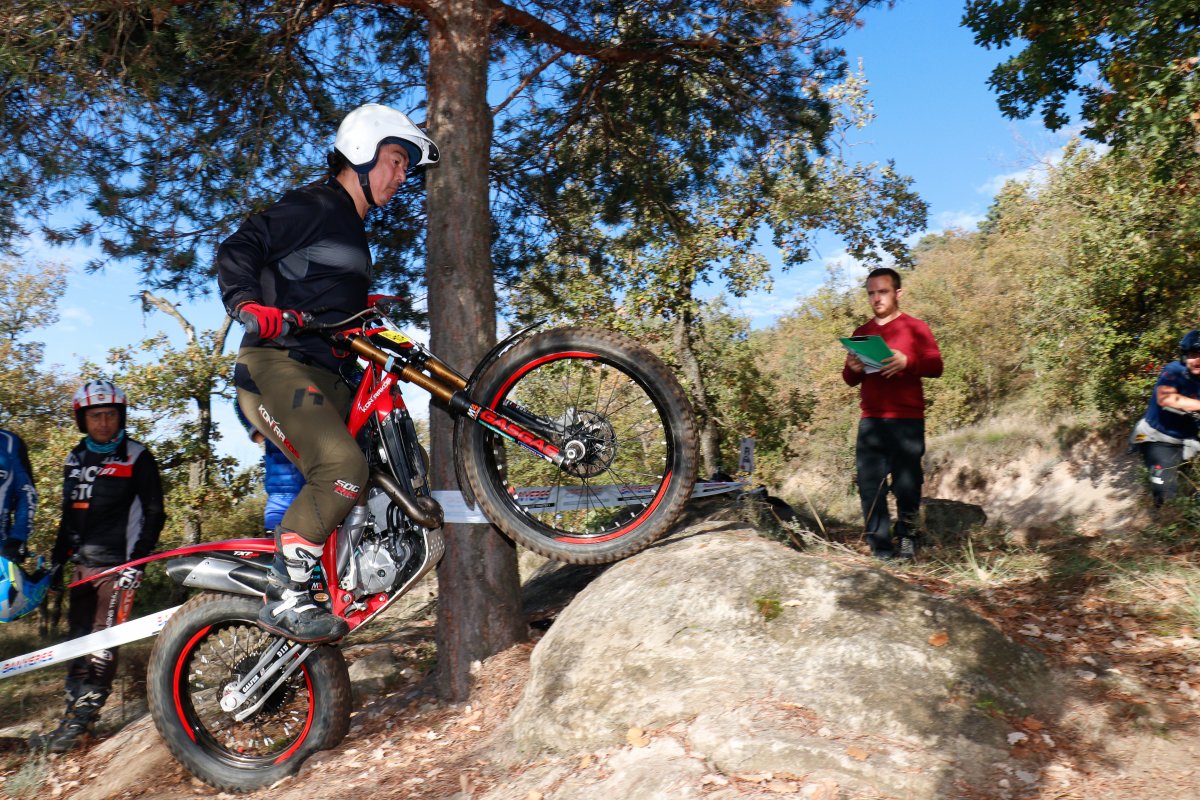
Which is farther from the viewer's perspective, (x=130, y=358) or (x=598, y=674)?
(x=130, y=358)

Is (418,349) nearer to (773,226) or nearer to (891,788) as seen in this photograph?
(891,788)

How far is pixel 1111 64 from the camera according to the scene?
755 centimetres

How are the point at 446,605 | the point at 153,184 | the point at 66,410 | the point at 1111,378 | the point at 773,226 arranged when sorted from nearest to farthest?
the point at 446,605 → the point at 153,184 → the point at 1111,378 → the point at 773,226 → the point at 66,410

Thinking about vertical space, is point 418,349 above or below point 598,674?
above

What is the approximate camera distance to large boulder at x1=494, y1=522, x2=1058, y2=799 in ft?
9.65

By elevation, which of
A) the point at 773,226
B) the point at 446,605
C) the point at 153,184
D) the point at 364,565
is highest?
the point at 773,226

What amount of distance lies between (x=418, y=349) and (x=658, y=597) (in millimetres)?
1634

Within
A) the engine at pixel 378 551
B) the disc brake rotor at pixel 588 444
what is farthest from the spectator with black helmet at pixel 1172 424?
the engine at pixel 378 551

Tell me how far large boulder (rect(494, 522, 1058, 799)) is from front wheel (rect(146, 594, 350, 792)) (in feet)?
3.11

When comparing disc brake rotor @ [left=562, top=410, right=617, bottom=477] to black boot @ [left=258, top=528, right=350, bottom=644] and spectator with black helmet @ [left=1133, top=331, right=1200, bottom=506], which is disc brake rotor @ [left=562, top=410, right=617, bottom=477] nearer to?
black boot @ [left=258, top=528, right=350, bottom=644]

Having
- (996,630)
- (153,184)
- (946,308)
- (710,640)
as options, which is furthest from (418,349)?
(946,308)

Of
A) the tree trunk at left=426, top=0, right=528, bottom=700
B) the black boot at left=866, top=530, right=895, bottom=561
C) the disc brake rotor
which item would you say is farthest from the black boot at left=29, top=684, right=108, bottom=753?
the black boot at left=866, top=530, right=895, bottom=561

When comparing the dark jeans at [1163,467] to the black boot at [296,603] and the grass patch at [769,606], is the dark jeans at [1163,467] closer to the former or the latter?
the grass patch at [769,606]

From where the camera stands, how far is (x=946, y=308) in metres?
23.6
